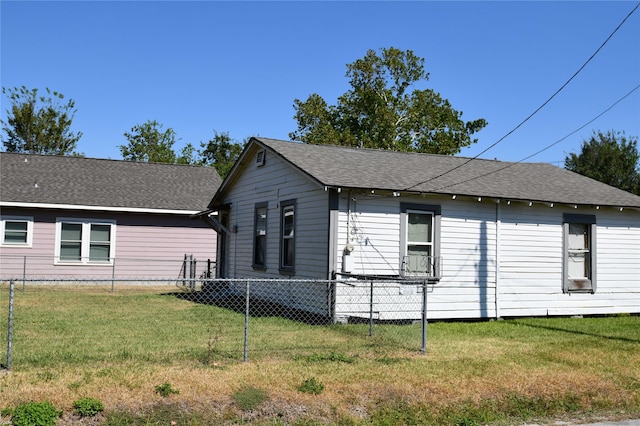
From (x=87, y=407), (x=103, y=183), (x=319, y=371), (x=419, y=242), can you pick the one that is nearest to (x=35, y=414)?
(x=87, y=407)

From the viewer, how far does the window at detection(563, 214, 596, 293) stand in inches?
629

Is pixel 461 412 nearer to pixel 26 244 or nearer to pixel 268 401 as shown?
pixel 268 401

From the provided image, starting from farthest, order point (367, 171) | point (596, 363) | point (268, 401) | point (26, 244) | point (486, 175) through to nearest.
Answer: point (26, 244)
point (486, 175)
point (367, 171)
point (596, 363)
point (268, 401)

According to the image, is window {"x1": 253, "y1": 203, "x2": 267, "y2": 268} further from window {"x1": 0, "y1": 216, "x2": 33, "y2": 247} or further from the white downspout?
window {"x1": 0, "y1": 216, "x2": 33, "y2": 247}

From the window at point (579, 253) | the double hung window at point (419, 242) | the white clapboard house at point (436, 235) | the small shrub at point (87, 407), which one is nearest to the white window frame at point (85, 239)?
the white clapboard house at point (436, 235)

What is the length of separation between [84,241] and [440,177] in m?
13.5

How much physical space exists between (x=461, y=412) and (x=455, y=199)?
8132mm

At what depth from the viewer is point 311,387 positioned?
746 centimetres

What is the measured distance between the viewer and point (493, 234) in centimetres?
1522

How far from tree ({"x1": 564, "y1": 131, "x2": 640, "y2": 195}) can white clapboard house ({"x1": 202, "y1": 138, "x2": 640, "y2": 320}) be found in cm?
2816

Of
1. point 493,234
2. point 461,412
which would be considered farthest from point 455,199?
point 461,412

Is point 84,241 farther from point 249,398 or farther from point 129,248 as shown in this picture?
point 249,398

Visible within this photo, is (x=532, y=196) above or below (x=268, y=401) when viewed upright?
above

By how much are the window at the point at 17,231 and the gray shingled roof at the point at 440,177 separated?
1021 centimetres
